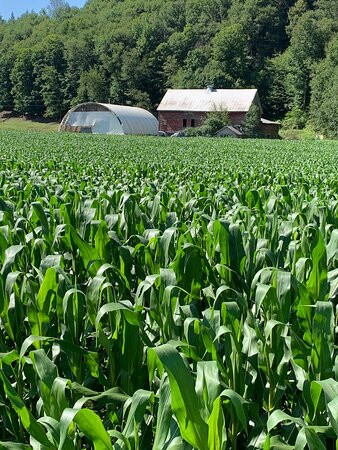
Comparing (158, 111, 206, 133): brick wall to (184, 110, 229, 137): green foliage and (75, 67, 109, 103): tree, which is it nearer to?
(184, 110, 229, 137): green foliage

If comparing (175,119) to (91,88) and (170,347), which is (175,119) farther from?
(170,347)

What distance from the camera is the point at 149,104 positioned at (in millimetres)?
96000

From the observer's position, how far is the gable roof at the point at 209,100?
246ft

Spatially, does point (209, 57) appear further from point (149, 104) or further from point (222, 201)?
point (222, 201)

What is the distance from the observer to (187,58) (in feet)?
349

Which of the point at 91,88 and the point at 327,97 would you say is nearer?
the point at 327,97

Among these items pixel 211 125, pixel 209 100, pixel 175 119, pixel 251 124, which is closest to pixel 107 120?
pixel 211 125

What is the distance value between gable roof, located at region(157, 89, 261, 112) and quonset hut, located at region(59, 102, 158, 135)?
715 cm

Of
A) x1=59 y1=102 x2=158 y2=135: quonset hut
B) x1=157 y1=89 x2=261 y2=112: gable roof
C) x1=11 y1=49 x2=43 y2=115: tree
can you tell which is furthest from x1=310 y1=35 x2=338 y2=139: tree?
x1=11 y1=49 x2=43 y2=115: tree

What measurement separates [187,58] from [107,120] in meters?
44.8

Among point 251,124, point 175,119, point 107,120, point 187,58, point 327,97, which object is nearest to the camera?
point 107,120

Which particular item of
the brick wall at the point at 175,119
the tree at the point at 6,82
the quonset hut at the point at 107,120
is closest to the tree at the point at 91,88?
the tree at the point at 6,82

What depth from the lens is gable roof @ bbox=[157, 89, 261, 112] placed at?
7500 cm

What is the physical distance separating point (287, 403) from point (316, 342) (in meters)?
0.61
